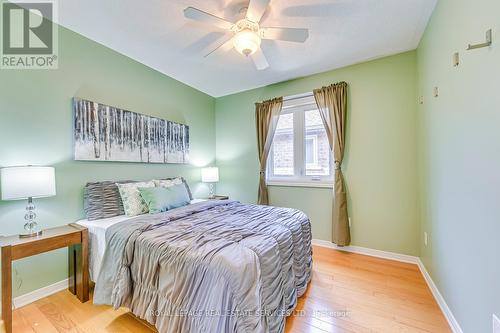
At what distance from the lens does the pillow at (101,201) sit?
222cm

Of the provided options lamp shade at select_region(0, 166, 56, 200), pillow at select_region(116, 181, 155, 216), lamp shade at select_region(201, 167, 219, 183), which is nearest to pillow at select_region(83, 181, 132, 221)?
pillow at select_region(116, 181, 155, 216)

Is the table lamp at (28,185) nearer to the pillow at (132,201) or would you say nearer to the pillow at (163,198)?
the pillow at (132,201)

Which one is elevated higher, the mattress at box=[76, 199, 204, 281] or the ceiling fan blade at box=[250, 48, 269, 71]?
the ceiling fan blade at box=[250, 48, 269, 71]

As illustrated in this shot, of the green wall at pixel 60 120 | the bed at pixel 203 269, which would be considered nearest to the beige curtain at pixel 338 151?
the bed at pixel 203 269

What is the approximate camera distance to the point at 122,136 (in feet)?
8.59

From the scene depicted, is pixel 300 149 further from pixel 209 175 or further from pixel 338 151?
pixel 209 175

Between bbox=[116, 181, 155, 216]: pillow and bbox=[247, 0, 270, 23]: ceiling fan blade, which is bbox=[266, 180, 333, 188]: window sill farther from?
bbox=[247, 0, 270, 23]: ceiling fan blade

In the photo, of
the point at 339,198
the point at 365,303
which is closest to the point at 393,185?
the point at 339,198

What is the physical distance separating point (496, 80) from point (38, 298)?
371 centimetres

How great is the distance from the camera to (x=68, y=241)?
1.84 meters

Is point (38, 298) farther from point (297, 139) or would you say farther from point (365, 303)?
point (297, 139)

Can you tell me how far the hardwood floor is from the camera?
1.58m

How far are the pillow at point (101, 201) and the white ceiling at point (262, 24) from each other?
167 centimetres

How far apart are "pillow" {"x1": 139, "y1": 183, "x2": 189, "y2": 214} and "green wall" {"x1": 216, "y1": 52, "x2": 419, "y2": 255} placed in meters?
1.79
